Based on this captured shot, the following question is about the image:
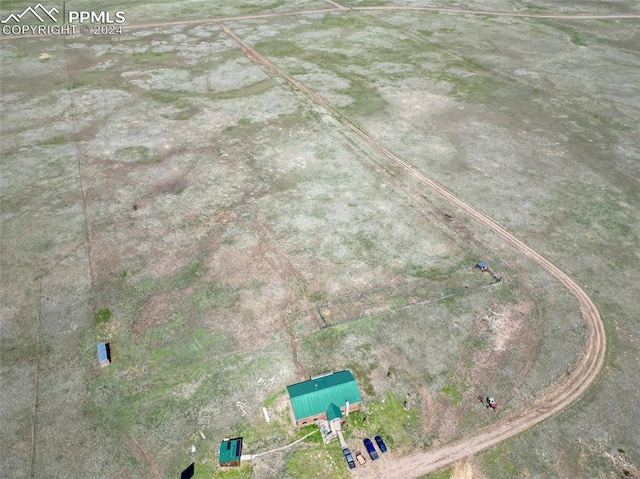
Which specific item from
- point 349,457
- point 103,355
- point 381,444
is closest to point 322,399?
point 349,457

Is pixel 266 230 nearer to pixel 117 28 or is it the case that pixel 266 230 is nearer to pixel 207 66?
pixel 207 66

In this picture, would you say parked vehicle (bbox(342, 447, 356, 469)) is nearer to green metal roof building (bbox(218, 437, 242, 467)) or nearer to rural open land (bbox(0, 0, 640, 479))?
rural open land (bbox(0, 0, 640, 479))

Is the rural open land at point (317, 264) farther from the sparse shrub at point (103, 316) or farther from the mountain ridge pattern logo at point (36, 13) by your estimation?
the mountain ridge pattern logo at point (36, 13)

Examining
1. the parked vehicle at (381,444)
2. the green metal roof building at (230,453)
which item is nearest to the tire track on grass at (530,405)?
the parked vehicle at (381,444)

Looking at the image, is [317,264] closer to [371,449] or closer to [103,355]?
[371,449]

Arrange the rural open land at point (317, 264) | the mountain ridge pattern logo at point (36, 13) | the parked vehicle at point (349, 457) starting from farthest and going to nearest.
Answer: the mountain ridge pattern logo at point (36, 13) < the rural open land at point (317, 264) < the parked vehicle at point (349, 457)

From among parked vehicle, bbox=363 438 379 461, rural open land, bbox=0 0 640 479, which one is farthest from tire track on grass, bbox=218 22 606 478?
parked vehicle, bbox=363 438 379 461

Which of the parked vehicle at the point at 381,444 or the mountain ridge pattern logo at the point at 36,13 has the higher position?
the mountain ridge pattern logo at the point at 36,13
